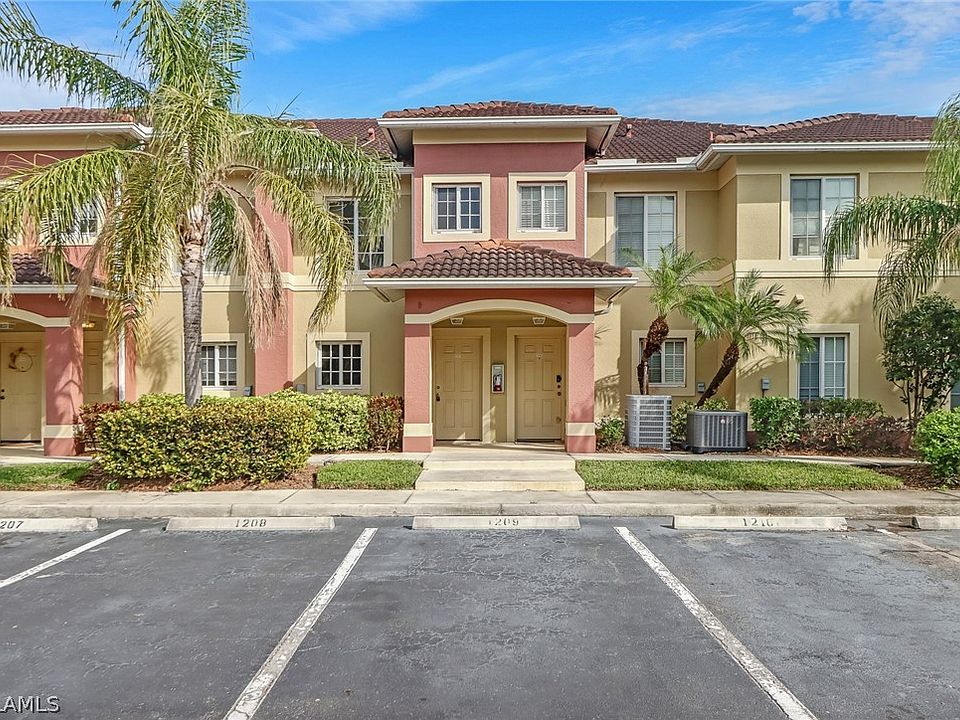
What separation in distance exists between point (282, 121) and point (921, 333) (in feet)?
41.5

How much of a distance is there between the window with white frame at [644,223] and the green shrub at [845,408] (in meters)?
4.79

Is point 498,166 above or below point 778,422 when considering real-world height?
above

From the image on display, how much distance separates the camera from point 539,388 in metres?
15.6

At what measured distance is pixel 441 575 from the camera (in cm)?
648

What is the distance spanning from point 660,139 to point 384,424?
1103cm

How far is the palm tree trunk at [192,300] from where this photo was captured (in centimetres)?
1072

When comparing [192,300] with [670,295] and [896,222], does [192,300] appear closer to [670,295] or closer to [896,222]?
[670,295]

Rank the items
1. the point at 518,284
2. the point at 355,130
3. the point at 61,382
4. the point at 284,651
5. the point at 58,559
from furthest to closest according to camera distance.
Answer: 1. the point at 355,130
2. the point at 61,382
3. the point at 518,284
4. the point at 58,559
5. the point at 284,651

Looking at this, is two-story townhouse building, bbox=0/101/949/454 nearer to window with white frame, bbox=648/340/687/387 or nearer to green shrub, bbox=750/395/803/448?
window with white frame, bbox=648/340/687/387

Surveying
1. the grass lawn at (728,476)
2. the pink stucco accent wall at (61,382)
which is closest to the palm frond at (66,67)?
the pink stucco accent wall at (61,382)

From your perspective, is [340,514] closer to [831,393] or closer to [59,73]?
[59,73]

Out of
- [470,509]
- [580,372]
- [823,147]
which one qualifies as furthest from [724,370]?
[470,509]

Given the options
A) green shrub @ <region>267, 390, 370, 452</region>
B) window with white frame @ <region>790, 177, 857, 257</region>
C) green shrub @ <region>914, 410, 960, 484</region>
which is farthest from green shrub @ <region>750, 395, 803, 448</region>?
green shrub @ <region>267, 390, 370, 452</region>

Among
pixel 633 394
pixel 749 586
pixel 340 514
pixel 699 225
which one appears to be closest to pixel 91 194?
pixel 340 514
